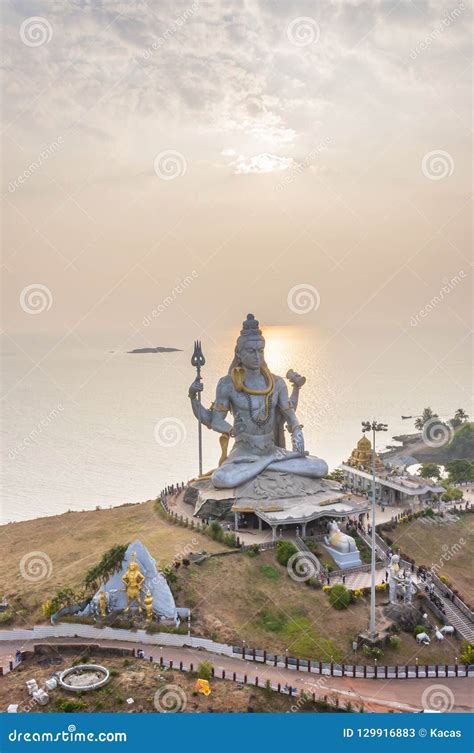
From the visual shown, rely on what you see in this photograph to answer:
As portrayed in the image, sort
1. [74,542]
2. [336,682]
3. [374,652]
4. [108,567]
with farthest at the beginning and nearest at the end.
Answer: [74,542]
[108,567]
[374,652]
[336,682]

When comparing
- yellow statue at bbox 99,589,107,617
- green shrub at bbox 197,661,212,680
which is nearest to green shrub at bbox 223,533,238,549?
yellow statue at bbox 99,589,107,617

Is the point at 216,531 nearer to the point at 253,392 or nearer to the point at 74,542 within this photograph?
the point at 74,542

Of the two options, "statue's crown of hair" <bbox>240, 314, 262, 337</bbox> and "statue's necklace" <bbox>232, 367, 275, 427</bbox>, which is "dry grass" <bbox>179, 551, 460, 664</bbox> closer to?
"statue's necklace" <bbox>232, 367, 275, 427</bbox>

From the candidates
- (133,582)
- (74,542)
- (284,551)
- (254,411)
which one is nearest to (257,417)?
(254,411)

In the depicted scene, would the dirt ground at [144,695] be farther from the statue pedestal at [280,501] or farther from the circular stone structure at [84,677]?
the statue pedestal at [280,501]

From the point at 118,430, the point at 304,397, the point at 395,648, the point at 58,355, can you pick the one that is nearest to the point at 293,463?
the point at 395,648

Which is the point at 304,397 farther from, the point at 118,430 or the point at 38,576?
the point at 38,576
